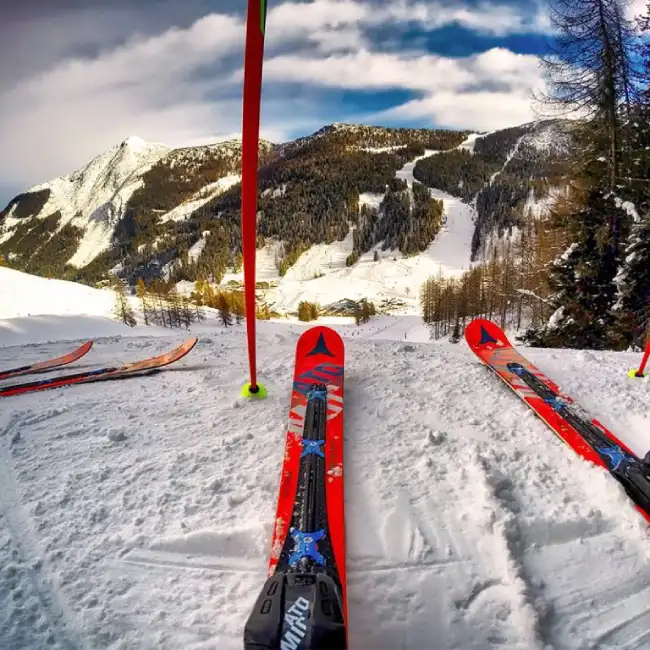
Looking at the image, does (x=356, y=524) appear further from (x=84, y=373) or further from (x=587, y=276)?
(x=587, y=276)

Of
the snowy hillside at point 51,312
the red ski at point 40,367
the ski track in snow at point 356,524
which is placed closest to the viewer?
the ski track in snow at point 356,524

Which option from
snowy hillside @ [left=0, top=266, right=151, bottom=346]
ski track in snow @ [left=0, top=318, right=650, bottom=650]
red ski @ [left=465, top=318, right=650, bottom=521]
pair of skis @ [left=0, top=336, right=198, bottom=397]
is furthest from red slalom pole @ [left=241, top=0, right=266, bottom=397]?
snowy hillside @ [left=0, top=266, right=151, bottom=346]

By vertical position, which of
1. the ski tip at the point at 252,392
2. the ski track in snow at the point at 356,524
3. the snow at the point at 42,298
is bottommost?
the ski track in snow at the point at 356,524

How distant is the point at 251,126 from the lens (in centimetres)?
299

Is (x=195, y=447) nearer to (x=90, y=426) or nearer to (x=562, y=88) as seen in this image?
(x=90, y=426)

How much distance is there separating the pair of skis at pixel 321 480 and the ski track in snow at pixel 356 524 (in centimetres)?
13

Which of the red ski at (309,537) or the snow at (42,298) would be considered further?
the snow at (42,298)

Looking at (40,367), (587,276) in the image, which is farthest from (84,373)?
(587,276)

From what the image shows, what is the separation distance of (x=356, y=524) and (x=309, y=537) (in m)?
0.39

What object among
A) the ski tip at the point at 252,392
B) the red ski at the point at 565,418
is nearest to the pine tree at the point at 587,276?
the red ski at the point at 565,418

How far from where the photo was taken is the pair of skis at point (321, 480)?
1.98 metres

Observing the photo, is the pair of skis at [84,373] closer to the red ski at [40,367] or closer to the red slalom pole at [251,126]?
the red ski at [40,367]

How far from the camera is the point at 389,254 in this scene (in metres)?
142

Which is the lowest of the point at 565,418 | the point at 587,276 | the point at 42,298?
the point at 565,418
